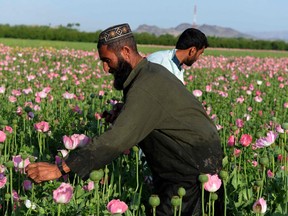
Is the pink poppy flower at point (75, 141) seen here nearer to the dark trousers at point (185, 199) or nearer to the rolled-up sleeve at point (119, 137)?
the rolled-up sleeve at point (119, 137)

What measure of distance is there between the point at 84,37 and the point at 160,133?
1649 inches

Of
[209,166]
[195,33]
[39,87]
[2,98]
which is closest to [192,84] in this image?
[39,87]

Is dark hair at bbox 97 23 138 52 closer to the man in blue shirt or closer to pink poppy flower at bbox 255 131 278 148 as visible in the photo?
pink poppy flower at bbox 255 131 278 148

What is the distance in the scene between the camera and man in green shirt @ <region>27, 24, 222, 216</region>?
249 cm

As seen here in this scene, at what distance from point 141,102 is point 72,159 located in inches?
16.3

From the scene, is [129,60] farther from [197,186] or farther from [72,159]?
[197,186]

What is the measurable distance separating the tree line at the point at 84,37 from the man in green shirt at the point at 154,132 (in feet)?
133

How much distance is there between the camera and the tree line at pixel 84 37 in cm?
4222

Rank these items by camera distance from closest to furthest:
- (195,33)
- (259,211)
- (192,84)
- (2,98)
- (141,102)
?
(259,211) → (141,102) → (195,33) → (2,98) → (192,84)

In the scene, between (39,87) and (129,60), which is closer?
(129,60)

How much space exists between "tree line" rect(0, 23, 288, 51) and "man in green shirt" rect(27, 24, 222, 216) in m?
40.4

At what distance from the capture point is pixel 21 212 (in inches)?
110

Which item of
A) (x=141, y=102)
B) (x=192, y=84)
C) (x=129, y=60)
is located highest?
(x=129, y=60)

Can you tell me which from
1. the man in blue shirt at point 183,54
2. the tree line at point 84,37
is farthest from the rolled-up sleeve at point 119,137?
the tree line at point 84,37
